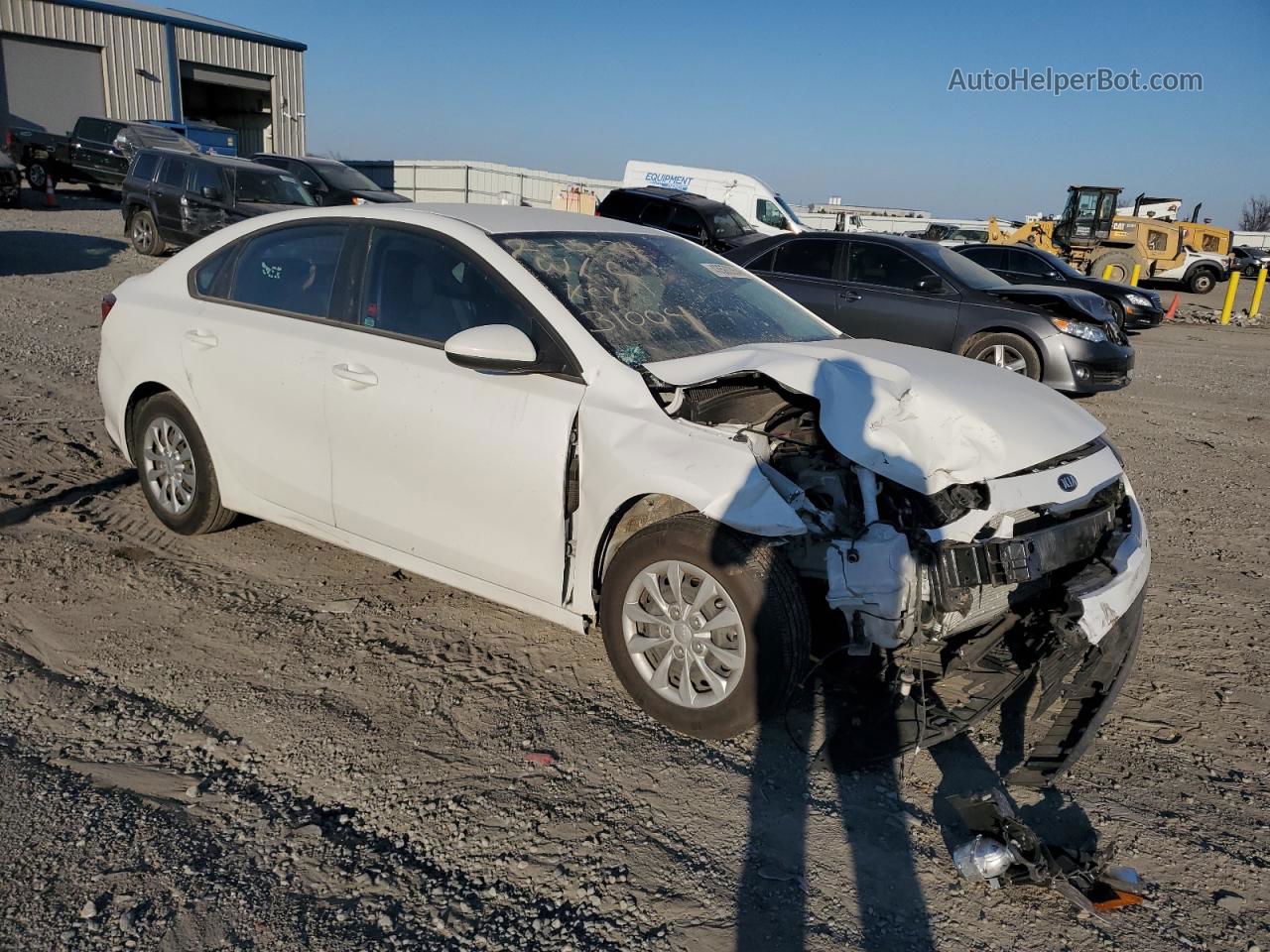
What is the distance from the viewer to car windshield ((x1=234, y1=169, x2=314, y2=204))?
14.9 m

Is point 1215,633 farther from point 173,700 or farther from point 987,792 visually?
point 173,700

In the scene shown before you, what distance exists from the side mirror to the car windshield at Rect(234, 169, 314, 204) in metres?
13.0

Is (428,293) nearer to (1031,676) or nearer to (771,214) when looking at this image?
(1031,676)

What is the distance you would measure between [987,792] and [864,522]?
37.0 inches

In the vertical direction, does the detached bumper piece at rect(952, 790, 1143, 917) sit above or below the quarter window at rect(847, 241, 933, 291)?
below

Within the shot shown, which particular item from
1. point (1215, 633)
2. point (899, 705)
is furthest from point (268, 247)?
point (1215, 633)

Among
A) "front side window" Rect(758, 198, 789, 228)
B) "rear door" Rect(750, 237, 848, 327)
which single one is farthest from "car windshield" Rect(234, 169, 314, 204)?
"front side window" Rect(758, 198, 789, 228)

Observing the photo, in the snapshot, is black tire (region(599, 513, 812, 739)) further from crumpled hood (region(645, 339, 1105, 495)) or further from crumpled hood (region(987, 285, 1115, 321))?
crumpled hood (region(987, 285, 1115, 321))

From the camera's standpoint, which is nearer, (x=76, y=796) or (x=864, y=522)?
(x=76, y=796)

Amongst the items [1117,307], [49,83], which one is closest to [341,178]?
[1117,307]

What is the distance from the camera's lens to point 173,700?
138 inches

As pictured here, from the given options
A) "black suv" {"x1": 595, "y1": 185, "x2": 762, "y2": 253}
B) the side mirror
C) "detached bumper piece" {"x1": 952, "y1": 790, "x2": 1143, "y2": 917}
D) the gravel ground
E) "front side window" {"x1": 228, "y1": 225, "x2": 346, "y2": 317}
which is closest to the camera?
the gravel ground

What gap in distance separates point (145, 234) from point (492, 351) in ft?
48.3

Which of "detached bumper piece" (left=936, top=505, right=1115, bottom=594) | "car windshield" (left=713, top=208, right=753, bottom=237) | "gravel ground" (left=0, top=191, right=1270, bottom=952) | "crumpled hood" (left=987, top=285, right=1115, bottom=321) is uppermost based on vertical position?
"car windshield" (left=713, top=208, right=753, bottom=237)
